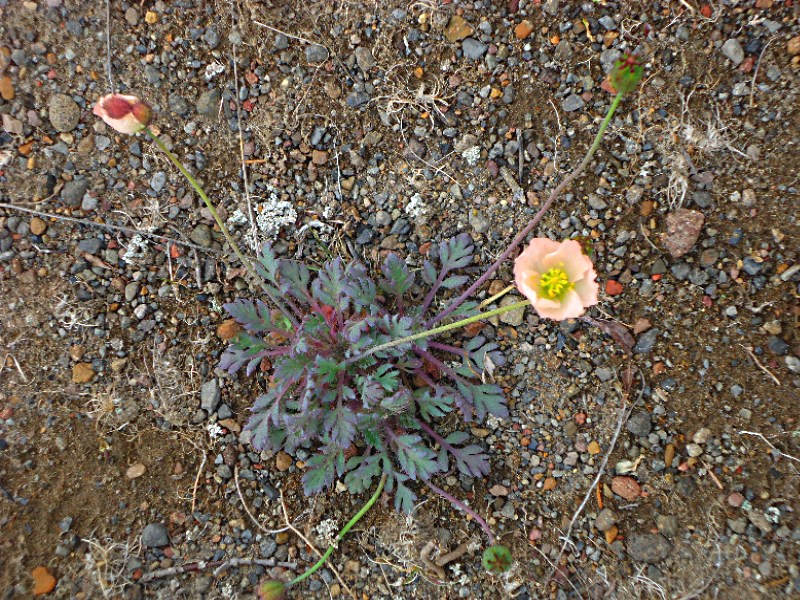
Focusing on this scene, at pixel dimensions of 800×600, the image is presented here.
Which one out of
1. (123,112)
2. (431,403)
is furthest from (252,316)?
(123,112)

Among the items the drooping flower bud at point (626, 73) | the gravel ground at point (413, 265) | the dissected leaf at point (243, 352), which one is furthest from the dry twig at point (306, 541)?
the drooping flower bud at point (626, 73)

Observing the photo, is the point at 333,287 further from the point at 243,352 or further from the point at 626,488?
the point at 626,488

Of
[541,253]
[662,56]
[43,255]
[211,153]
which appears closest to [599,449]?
[541,253]

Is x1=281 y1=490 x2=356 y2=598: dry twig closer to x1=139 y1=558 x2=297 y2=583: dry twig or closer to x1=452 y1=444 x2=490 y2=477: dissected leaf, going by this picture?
x1=139 y1=558 x2=297 y2=583: dry twig

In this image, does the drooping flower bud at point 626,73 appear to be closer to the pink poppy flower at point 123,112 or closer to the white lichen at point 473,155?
the white lichen at point 473,155

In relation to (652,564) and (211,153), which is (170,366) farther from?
(652,564)

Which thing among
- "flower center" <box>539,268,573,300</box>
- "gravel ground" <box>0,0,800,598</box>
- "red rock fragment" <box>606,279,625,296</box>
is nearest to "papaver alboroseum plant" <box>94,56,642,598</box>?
"gravel ground" <box>0,0,800,598</box>

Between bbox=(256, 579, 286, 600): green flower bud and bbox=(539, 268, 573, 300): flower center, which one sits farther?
bbox=(256, 579, 286, 600): green flower bud
